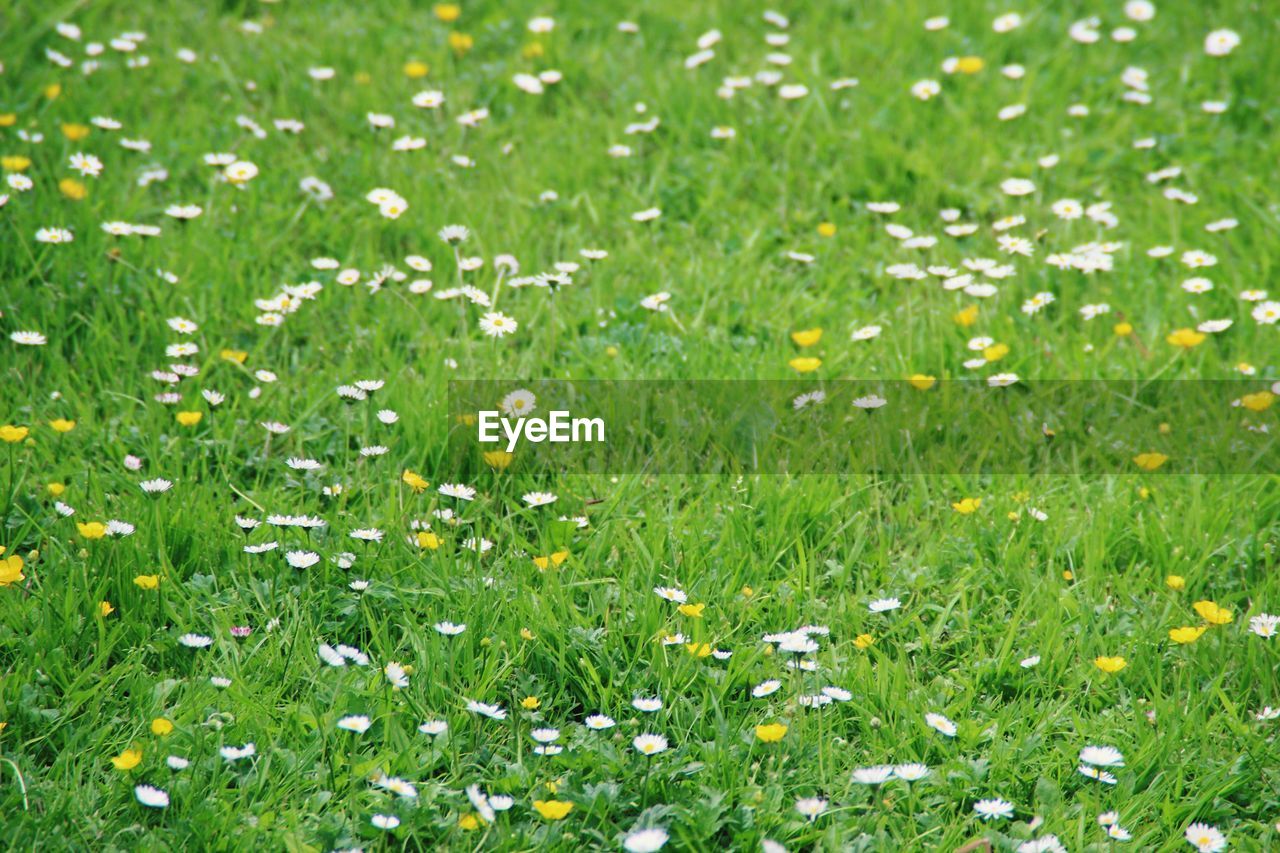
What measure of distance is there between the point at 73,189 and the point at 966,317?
2771mm

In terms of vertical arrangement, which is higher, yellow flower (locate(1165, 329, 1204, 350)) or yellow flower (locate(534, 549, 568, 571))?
yellow flower (locate(1165, 329, 1204, 350))

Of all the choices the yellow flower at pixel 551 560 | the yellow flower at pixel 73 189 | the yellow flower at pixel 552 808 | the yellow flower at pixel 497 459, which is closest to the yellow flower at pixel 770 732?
the yellow flower at pixel 552 808

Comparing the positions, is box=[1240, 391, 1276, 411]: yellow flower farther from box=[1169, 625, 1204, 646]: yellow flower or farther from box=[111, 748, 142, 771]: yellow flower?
box=[111, 748, 142, 771]: yellow flower

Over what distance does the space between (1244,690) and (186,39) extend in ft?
14.9

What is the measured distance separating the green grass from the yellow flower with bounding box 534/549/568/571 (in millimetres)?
37

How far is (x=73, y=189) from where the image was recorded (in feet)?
12.5

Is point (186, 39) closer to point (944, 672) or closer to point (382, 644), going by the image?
point (382, 644)

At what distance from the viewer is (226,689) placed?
2332mm

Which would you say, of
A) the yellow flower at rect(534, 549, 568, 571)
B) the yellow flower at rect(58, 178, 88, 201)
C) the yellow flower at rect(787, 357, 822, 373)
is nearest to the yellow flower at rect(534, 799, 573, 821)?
the yellow flower at rect(534, 549, 568, 571)

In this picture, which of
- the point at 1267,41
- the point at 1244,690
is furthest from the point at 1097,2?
the point at 1244,690

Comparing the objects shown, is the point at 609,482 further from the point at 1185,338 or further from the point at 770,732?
the point at 1185,338

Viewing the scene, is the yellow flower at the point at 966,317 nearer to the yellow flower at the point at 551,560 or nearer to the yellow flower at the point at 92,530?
the yellow flower at the point at 551,560

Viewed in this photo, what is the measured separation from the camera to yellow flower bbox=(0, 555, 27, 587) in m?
2.45

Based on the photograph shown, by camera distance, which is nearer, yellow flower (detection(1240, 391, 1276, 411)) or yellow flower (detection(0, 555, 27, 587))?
yellow flower (detection(0, 555, 27, 587))
